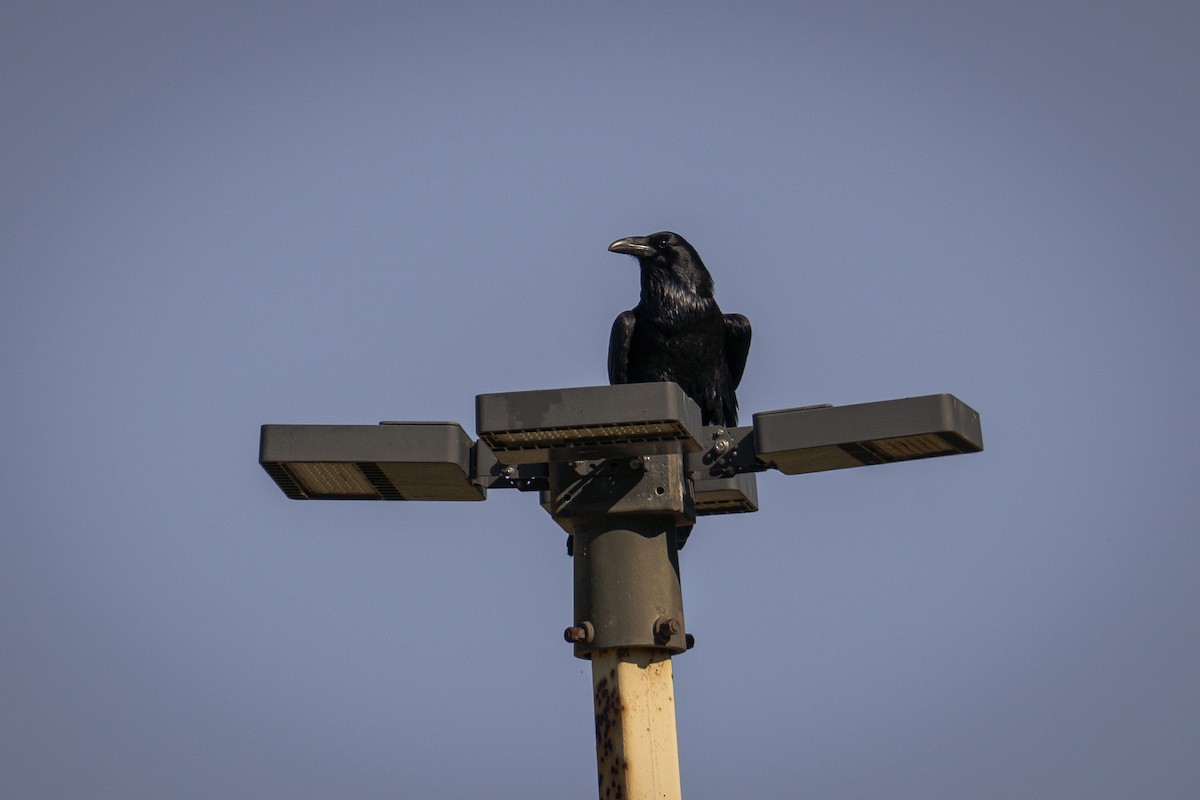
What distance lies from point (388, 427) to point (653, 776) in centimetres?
106

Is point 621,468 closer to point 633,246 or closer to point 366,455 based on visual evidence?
point 366,455

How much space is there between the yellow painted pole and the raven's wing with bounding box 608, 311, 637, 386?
2.98m

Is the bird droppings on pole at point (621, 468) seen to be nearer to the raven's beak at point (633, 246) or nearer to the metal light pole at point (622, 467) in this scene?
the metal light pole at point (622, 467)

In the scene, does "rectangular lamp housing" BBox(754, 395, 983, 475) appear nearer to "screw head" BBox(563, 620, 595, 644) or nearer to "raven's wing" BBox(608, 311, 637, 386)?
"screw head" BBox(563, 620, 595, 644)

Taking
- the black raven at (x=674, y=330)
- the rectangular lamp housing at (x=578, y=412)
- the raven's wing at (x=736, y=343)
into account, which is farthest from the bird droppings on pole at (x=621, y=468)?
the raven's wing at (x=736, y=343)

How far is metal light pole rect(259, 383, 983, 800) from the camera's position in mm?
3104

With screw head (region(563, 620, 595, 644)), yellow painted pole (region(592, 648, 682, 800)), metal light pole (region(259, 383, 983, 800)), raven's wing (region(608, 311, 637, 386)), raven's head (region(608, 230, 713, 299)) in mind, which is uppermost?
raven's head (region(608, 230, 713, 299))

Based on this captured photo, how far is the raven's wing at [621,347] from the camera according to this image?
619 centimetres

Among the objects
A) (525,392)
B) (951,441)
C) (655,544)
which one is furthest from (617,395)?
(951,441)

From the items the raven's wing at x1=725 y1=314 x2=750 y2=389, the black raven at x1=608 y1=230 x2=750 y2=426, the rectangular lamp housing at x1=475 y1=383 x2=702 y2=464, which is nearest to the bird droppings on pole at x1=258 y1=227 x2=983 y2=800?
the rectangular lamp housing at x1=475 y1=383 x2=702 y2=464

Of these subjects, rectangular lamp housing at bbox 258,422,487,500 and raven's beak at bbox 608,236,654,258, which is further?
raven's beak at bbox 608,236,654,258

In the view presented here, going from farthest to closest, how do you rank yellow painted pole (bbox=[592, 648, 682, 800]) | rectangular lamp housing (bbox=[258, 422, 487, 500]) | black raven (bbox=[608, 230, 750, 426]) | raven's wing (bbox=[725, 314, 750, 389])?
raven's wing (bbox=[725, 314, 750, 389]), black raven (bbox=[608, 230, 750, 426]), rectangular lamp housing (bbox=[258, 422, 487, 500]), yellow painted pole (bbox=[592, 648, 682, 800])

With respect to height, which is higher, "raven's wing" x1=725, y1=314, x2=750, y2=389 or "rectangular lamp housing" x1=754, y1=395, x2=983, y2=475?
"raven's wing" x1=725, y1=314, x2=750, y2=389

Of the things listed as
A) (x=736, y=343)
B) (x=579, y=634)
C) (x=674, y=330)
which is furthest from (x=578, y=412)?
(x=736, y=343)
